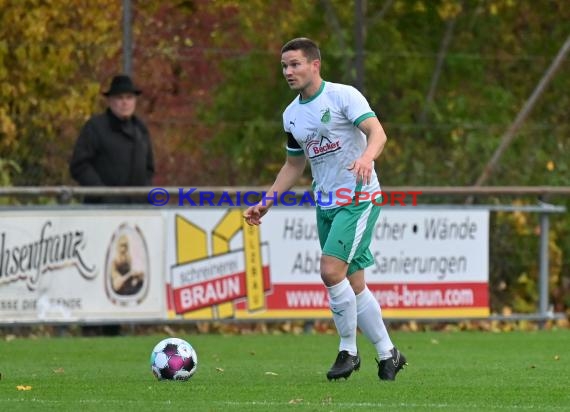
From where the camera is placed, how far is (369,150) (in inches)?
327

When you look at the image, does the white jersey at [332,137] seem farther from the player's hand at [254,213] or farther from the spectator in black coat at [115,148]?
the spectator in black coat at [115,148]

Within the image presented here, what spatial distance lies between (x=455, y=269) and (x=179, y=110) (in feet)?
13.8

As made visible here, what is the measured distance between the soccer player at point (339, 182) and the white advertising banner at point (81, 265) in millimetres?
4842

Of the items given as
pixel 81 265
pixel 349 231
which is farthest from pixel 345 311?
pixel 81 265

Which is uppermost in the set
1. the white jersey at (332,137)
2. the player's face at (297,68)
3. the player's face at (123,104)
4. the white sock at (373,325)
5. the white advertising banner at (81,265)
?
the player's face at (123,104)

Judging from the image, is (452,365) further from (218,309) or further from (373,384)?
(218,309)

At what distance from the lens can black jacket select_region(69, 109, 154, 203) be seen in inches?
539

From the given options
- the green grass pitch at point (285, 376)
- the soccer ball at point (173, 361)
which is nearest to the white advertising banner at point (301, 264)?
the green grass pitch at point (285, 376)

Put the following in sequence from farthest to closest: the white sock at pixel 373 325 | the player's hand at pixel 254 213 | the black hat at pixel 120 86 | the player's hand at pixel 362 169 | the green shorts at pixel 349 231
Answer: the black hat at pixel 120 86, the player's hand at pixel 254 213, the white sock at pixel 373 325, the green shorts at pixel 349 231, the player's hand at pixel 362 169

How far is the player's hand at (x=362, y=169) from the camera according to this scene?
8086 millimetres

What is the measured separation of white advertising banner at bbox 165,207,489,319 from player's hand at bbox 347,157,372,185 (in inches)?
222

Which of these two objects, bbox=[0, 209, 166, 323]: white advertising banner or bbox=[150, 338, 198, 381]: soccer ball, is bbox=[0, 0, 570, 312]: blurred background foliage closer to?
bbox=[0, 209, 166, 323]: white advertising banner

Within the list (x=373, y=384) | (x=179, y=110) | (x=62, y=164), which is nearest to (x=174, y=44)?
(x=179, y=110)

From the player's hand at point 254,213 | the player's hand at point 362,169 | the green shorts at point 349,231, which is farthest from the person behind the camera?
the player's hand at point 254,213
